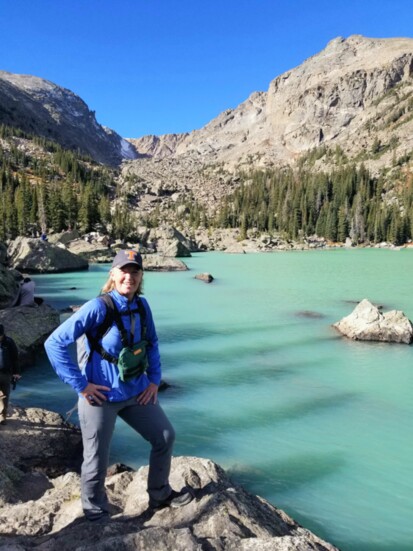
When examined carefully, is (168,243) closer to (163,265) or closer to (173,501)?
(163,265)

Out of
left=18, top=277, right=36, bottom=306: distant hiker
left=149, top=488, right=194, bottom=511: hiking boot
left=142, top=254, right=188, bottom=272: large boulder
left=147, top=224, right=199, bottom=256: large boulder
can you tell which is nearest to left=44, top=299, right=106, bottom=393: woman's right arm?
left=149, top=488, right=194, bottom=511: hiking boot

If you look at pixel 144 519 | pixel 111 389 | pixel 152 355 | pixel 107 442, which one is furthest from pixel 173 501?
pixel 152 355

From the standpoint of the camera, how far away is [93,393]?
12.8 feet

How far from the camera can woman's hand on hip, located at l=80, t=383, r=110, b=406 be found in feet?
12.7

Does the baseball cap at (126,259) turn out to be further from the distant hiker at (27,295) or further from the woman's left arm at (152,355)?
the distant hiker at (27,295)

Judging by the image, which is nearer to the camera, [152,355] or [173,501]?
[173,501]

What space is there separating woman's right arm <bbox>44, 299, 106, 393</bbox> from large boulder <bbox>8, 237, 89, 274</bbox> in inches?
1508

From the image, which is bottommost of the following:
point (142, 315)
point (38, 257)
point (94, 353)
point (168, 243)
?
point (38, 257)

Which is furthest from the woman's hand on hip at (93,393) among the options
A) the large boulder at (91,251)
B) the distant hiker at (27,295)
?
the large boulder at (91,251)

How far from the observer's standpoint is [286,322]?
20.1 m

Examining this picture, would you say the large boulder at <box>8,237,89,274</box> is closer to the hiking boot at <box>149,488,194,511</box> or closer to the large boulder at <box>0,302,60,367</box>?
the large boulder at <box>0,302,60,367</box>

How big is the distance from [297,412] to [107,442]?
264 inches

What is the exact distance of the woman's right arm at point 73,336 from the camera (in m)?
3.81

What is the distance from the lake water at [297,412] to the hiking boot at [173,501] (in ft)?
8.68
